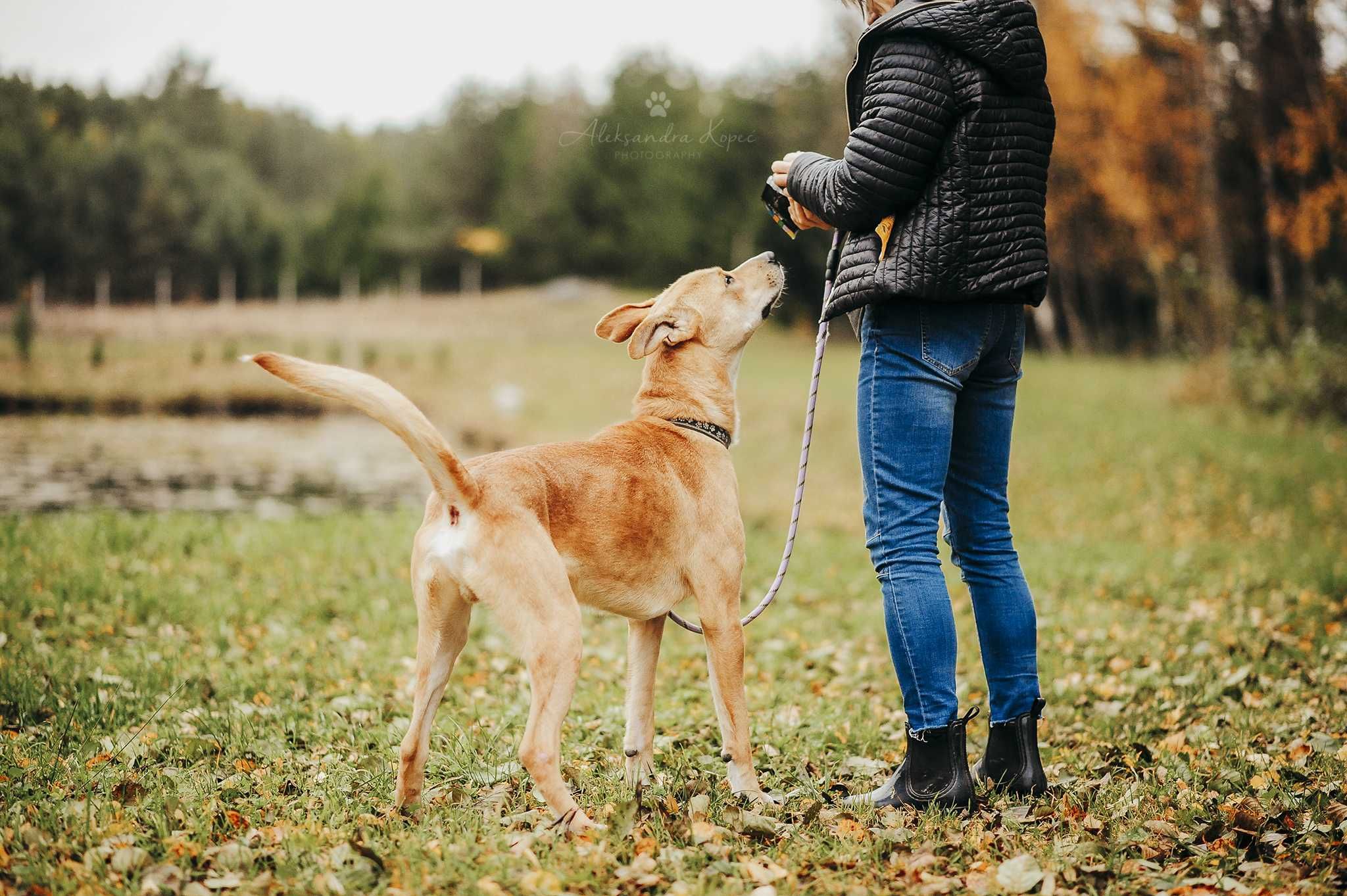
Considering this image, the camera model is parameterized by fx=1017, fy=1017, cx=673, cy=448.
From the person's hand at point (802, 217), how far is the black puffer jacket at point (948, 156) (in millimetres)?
250

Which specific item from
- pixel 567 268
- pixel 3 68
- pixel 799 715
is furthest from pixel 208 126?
pixel 567 268

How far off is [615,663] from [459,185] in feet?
116

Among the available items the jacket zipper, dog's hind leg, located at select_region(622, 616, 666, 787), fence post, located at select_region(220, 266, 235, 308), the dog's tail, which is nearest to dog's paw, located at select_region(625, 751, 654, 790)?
dog's hind leg, located at select_region(622, 616, 666, 787)

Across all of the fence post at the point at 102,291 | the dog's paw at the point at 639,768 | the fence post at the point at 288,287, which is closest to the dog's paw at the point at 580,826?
the dog's paw at the point at 639,768

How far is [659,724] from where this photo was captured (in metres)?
4.77

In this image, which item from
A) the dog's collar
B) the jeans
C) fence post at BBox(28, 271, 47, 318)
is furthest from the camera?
fence post at BBox(28, 271, 47, 318)

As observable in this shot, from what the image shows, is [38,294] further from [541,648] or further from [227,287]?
[541,648]

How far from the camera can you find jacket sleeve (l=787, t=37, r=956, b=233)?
10.5 ft

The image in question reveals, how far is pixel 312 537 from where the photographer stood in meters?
9.00

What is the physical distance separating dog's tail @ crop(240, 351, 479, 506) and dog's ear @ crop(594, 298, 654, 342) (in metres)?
1.28

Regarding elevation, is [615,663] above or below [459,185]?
below

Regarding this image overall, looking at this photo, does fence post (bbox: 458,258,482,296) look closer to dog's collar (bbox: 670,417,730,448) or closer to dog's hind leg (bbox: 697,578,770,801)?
dog's collar (bbox: 670,417,730,448)

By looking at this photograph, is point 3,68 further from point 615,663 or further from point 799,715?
point 799,715

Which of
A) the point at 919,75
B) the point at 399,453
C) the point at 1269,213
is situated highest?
the point at 1269,213
